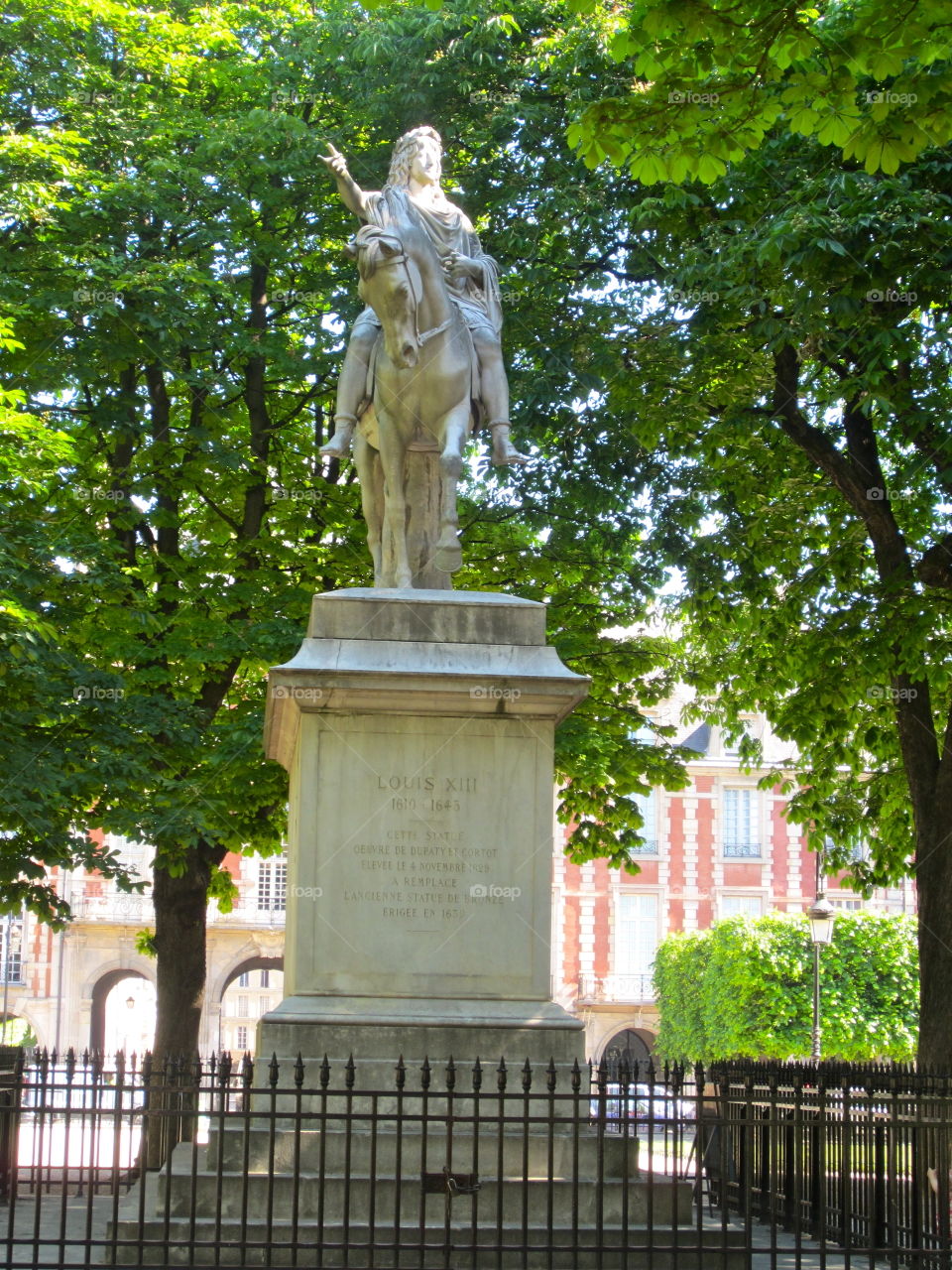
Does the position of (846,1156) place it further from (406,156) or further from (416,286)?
(406,156)

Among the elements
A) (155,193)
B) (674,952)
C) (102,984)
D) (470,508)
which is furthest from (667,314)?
(102,984)

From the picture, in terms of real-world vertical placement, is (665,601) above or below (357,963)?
above

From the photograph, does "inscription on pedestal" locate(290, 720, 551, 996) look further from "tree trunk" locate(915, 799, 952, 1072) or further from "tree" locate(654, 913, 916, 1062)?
"tree" locate(654, 913, 916, 1062)

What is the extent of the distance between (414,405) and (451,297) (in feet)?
2.40

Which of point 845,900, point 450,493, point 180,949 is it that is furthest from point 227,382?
point 845,900

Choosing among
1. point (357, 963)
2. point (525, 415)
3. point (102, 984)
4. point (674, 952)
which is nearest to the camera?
point (357, 963)

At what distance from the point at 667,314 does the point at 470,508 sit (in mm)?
3704

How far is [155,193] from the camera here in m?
18.9

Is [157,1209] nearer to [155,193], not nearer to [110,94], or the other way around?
[155,193]

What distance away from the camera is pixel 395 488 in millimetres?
10289

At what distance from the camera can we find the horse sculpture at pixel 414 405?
32.6 feet

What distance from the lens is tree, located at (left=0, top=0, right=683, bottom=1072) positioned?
17.9 m

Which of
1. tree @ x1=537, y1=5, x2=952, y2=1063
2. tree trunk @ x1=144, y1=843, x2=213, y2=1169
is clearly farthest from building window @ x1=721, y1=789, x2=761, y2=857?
tree trunk @ x1=144, y1=843, x2=213, y2=1169

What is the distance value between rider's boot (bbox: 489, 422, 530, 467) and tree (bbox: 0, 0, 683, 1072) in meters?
7.28
